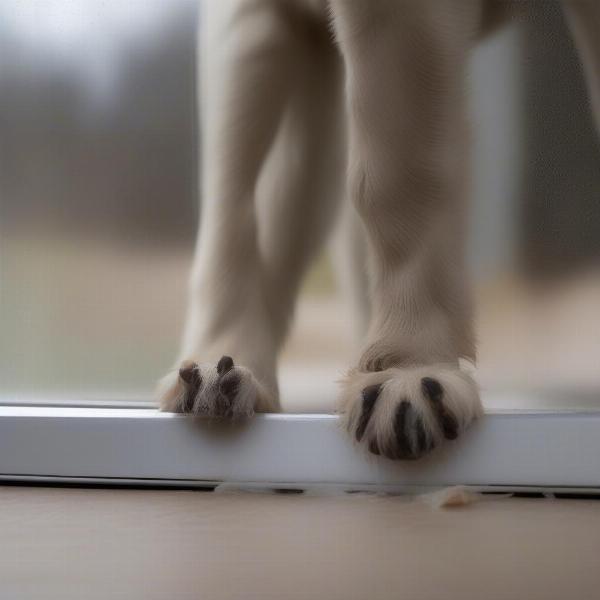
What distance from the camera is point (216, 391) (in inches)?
40.8

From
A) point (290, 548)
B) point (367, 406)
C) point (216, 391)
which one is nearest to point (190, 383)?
point (216, 391)

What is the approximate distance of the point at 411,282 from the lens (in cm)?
104

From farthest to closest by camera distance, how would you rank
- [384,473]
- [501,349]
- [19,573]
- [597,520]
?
1. [501,349]
2. [384,473]
3. [597,520]
4. [19,573]

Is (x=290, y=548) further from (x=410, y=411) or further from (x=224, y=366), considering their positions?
(x=224, y=366)

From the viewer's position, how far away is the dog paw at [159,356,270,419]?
3.40 ft

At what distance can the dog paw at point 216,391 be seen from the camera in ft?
3.40

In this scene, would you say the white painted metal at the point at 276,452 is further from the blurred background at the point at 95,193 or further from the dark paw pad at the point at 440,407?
the blurred background at the point at 95,193

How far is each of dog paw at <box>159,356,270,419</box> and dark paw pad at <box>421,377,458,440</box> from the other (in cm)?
23

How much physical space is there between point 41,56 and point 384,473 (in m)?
0.78

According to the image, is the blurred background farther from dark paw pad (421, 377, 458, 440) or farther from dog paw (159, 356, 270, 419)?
dark paw pad (421, 377, 458, 440)

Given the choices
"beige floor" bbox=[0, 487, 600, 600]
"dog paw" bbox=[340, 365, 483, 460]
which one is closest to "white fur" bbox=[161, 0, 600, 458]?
"dog paw" bbox=[340, 365, 483, 460]

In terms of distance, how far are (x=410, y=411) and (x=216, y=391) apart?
24cm

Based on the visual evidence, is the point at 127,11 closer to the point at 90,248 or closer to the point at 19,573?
the point at 90,248

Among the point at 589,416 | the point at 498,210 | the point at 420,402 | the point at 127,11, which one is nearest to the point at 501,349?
the point at 498,210
